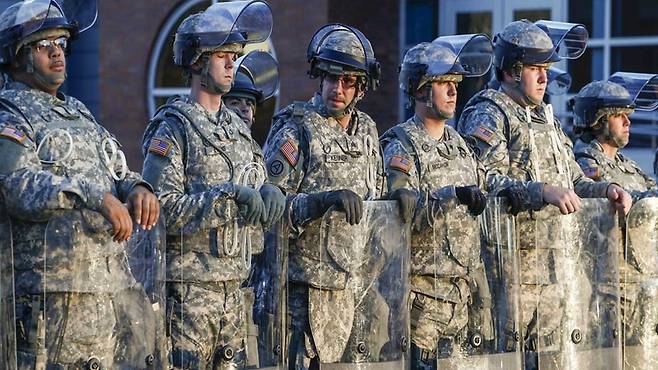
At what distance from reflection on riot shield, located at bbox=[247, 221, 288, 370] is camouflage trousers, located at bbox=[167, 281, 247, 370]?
0.08 m

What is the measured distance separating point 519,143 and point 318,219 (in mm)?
1839

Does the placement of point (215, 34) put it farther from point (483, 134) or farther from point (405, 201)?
point (483, 134)

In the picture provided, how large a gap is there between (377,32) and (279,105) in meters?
1.54

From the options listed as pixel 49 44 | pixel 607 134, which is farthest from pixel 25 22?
pixel 607 134

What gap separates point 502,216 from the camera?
309 inches

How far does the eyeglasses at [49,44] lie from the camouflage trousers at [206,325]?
1.18m

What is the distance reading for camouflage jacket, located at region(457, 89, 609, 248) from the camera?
8320 mm

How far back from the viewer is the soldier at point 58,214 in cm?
576

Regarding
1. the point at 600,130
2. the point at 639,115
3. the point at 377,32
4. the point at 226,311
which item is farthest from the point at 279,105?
the point at 226,311

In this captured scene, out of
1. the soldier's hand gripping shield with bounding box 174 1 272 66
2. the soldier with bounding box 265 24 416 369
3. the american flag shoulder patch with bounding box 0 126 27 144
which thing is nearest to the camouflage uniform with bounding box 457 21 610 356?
the soldier with bounding box 265 24 416 369

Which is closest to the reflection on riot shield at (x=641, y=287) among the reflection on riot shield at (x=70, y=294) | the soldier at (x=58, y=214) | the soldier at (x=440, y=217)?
the soldier at (x=440, y=217)

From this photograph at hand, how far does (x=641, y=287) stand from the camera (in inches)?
350

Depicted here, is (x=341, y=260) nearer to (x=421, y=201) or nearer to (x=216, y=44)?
(x=421, y=201)

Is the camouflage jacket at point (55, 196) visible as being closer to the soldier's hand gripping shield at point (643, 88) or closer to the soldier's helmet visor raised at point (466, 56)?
the soldier's helmet visor raised at point (466, 56)
